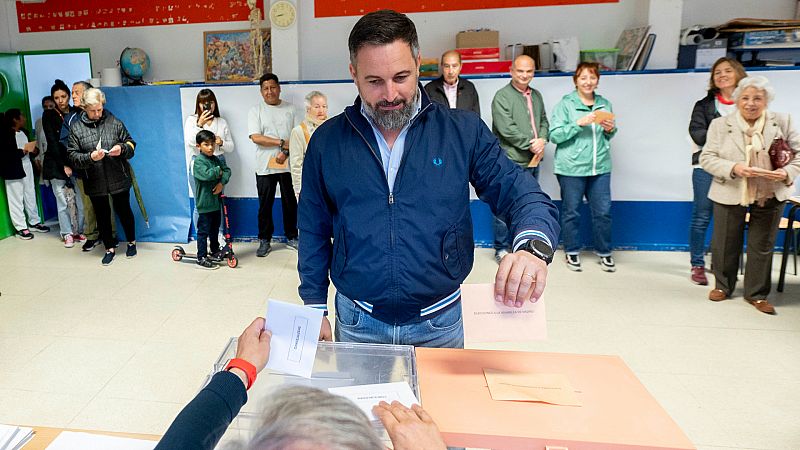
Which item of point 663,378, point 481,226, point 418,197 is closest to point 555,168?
point 481,226

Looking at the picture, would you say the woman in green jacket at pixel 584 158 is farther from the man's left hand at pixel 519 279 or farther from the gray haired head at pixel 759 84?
the man's left hand at pixel 519 279

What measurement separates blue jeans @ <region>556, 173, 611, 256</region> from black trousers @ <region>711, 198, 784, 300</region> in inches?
35.9

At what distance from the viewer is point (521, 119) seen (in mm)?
4805

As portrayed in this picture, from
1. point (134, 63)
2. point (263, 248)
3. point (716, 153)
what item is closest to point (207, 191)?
point (263, 248)

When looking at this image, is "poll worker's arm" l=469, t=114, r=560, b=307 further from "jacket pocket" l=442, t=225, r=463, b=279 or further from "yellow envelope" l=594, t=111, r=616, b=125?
"yellow envelope" l=594, t=111, r=616, b=125

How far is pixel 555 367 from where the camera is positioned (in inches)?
56.3

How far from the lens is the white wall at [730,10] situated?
5285 mm

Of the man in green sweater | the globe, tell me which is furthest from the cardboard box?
the globe

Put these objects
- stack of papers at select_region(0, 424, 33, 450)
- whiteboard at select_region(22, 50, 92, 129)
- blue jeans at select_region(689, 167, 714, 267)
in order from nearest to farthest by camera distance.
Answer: stack of papers at select_region(0, 424, 33, 450), blue jeans at select_region(689, 167, 714, 267), whiteboard at select_region(22, 50, 92, 129)

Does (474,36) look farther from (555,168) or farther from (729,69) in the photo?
(729,69)

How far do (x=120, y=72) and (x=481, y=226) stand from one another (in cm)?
412

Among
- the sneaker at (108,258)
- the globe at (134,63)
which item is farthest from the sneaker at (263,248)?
the globe at (134,63)

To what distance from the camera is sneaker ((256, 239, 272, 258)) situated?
523cm

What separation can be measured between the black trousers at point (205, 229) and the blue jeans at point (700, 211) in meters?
3.92
